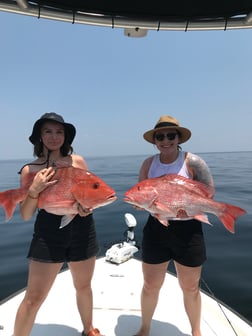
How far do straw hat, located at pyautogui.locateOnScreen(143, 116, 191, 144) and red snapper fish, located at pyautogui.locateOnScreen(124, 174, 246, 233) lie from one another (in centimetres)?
53

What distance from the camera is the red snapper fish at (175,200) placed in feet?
8.54

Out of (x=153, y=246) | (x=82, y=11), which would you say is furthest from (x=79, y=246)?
(x=82, y=11)

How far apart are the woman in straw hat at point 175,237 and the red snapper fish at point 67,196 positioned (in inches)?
27.4

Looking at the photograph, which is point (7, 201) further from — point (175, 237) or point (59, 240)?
point (175, 237)

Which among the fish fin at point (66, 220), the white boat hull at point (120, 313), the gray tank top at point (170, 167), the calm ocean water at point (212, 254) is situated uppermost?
the gray tank top at point (170, 167)

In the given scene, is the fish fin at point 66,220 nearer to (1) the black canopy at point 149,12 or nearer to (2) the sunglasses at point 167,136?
(2) the sunglasses at point 167,136

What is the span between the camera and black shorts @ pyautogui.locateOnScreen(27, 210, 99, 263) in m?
2.60

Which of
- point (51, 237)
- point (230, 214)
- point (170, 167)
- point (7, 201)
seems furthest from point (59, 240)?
point (230, 214)

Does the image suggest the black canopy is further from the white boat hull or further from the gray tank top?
the white boat hull

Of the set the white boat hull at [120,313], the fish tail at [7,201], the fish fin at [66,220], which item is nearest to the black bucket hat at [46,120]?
the fish tail at [7,201]

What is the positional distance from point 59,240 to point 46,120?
3.95 ft

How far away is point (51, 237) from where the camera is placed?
8.67ft

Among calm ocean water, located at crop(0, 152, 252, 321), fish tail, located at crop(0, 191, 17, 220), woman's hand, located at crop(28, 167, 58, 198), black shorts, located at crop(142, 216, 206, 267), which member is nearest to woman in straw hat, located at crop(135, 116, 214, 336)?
black shorts, located at crop(142, 216, 206, 267)

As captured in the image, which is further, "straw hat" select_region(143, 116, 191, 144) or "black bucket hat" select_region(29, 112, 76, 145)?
"straw hat" select_region(143, 116, 191, 144)
